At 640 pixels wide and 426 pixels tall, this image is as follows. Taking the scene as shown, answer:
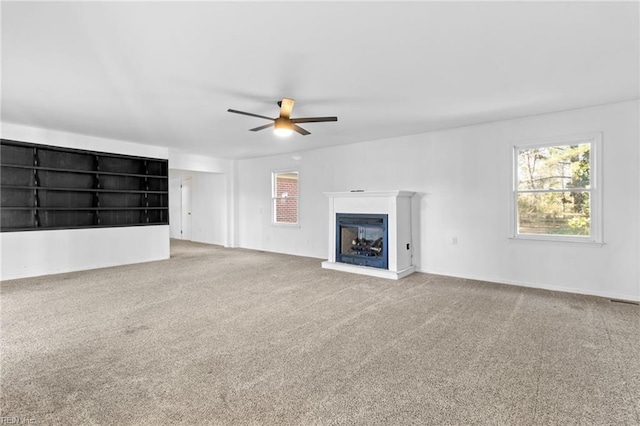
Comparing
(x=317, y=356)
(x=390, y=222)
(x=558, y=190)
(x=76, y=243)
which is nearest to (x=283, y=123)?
(x=390, y=222)

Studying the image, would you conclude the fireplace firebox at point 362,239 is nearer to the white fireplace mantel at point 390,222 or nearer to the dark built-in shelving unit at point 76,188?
the white fireplace mantel at point 390,222

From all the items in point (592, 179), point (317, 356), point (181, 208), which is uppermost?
point (592, 179)

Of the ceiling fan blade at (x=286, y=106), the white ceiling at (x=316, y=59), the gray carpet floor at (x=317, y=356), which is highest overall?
the white ceiling at (x=316, y=59)

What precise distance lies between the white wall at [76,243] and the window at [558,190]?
22.5 feet

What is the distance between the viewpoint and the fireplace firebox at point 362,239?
211 inches

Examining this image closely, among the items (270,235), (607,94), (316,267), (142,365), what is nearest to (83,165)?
(270,235)

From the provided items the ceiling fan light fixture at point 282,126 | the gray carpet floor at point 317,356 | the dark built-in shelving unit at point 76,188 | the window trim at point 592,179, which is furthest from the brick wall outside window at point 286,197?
the window trim at point 592,179

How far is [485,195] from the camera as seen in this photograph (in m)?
4.96

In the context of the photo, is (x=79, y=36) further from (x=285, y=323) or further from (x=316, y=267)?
(x=316, y=267)

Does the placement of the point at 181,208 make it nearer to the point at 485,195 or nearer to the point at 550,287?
the point at 485,195

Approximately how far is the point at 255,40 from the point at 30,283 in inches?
202

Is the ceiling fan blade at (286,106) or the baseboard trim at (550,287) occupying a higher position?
the ceiling fan blade at (286,106)

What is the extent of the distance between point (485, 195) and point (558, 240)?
3.70 feet

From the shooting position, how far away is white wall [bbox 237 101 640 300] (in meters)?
3.98
